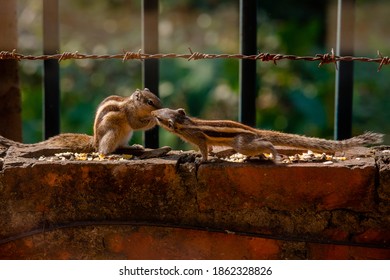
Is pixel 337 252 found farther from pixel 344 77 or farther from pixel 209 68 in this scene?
pixel 209 68

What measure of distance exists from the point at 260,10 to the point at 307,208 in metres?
6.09

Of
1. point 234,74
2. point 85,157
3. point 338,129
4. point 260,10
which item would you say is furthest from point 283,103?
Result: point 85,157

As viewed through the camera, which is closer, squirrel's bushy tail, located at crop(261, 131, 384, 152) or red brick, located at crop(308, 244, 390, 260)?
red brick, located at crop(308, 244, 390, 260)

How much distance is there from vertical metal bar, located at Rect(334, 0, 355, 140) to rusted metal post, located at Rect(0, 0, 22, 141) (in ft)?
6.80

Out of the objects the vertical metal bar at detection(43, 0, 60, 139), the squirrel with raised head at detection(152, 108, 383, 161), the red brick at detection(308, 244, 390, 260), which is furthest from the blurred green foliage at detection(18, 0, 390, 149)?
the red brick at detection(308, 244, 390, 260)

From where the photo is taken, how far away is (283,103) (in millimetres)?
8453

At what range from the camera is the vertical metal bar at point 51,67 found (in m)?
4.86

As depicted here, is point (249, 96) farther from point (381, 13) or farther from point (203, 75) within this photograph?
point (381, 13)

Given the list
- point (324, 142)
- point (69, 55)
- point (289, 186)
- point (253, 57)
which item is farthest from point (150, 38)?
point (289, 186)

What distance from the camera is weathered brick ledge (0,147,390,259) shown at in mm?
3768

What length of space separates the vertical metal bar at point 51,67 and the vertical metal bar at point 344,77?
1.75 m

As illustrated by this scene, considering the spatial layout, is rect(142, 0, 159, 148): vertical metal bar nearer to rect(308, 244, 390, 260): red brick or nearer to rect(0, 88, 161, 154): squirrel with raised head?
rect(0, 88, 161, 154): squirrel with raised head
